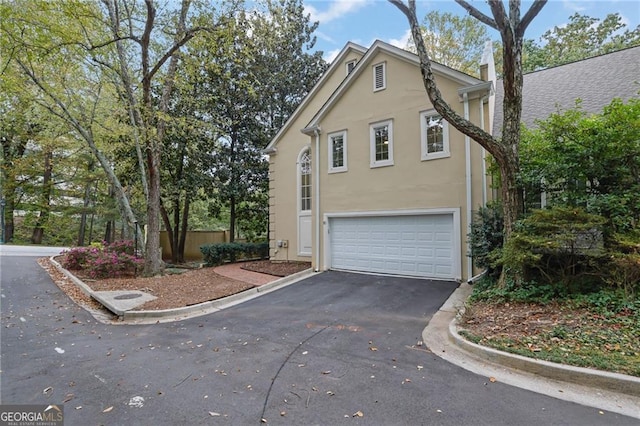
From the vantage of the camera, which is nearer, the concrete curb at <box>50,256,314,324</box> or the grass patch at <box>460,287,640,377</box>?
the grass patch at <box>460,287,640,377</box>

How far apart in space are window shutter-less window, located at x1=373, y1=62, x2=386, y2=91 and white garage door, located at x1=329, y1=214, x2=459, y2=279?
411 cm

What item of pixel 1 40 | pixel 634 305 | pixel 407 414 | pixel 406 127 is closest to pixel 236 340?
pixel 407 414

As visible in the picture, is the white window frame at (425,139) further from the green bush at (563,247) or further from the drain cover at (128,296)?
the drain cover at (128,296)

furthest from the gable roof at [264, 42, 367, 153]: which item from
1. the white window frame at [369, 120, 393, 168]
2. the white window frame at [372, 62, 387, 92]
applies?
the white window frame at [369, 120, 393, 168]

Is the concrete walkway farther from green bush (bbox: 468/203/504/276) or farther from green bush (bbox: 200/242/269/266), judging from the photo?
green bush (bbox: 468/203/504/276)

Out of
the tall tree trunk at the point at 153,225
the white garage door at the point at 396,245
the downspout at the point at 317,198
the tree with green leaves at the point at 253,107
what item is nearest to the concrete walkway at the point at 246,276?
the downspout at the point at 317,198

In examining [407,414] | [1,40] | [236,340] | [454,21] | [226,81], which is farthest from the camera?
[454,21]

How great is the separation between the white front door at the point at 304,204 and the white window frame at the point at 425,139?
16.9 feet

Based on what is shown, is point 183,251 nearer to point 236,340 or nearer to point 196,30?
point 196,30

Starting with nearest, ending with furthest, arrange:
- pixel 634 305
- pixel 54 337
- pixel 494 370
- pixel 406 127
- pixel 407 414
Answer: pixel 407 414
pixel 494 370
pixel 634 305
pixel 54 337
pixel 406 127

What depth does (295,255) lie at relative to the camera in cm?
1308

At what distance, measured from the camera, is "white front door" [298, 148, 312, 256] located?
12773 millimetres

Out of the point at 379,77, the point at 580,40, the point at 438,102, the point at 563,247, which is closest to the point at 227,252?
the point at 379,77

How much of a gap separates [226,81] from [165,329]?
1368cm
